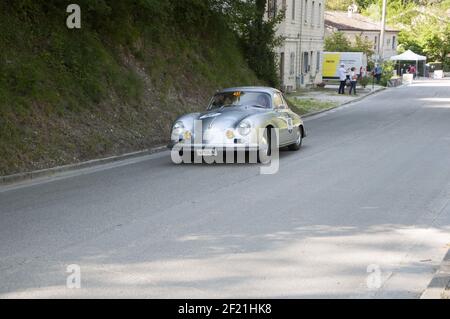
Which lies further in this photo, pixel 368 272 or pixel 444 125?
pixel 444 125

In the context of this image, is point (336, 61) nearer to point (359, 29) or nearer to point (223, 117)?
point (359, 29)

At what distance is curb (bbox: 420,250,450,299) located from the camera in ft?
18.1

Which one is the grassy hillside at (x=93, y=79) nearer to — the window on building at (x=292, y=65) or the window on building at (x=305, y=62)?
the window on building at (x=292, y=65)

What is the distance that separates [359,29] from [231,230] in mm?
63290

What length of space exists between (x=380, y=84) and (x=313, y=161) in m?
39.8

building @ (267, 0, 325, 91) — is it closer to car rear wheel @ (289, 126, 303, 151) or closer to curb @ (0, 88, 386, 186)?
car rear wheel @ (289, 126, 303, 151)

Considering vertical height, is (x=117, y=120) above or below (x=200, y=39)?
below

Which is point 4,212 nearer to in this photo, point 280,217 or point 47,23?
point 280,217

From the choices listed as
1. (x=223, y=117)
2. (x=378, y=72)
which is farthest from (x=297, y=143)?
(x=378, y=72)

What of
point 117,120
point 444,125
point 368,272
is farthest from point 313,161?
point 444,125

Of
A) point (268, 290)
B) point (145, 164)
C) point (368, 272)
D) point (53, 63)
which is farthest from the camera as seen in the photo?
point (53, 63)

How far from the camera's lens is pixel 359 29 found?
68.2 m

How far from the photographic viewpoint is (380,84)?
52.0 metres

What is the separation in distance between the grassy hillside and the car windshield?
2130 mm
